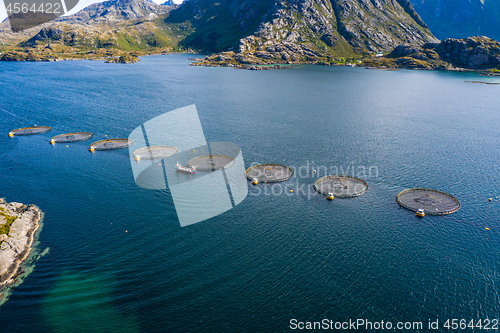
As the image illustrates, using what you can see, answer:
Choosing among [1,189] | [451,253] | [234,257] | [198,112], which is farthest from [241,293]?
[198,112]

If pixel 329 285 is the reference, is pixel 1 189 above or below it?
above

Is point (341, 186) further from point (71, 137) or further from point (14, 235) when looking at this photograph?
point (71, 137)

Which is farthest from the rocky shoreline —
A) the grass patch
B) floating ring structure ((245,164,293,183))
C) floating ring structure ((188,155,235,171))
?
floating ring structure ((245,164,293,183))

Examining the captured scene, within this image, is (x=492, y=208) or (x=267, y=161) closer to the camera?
(x=492, y=208)

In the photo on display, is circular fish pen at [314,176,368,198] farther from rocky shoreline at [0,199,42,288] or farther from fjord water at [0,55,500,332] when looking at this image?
rocky shoreline at [0,199,42,288]

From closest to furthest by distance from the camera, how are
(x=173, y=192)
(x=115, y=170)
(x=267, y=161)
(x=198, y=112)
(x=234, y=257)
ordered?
(x=234, y=257)
(x=173, y=192)
(x=115, y=170)
(x=267, y=161)
(x=198, y=112)

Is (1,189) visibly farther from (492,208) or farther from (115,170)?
(492,208)

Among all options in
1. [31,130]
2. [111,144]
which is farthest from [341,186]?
[31,130]
